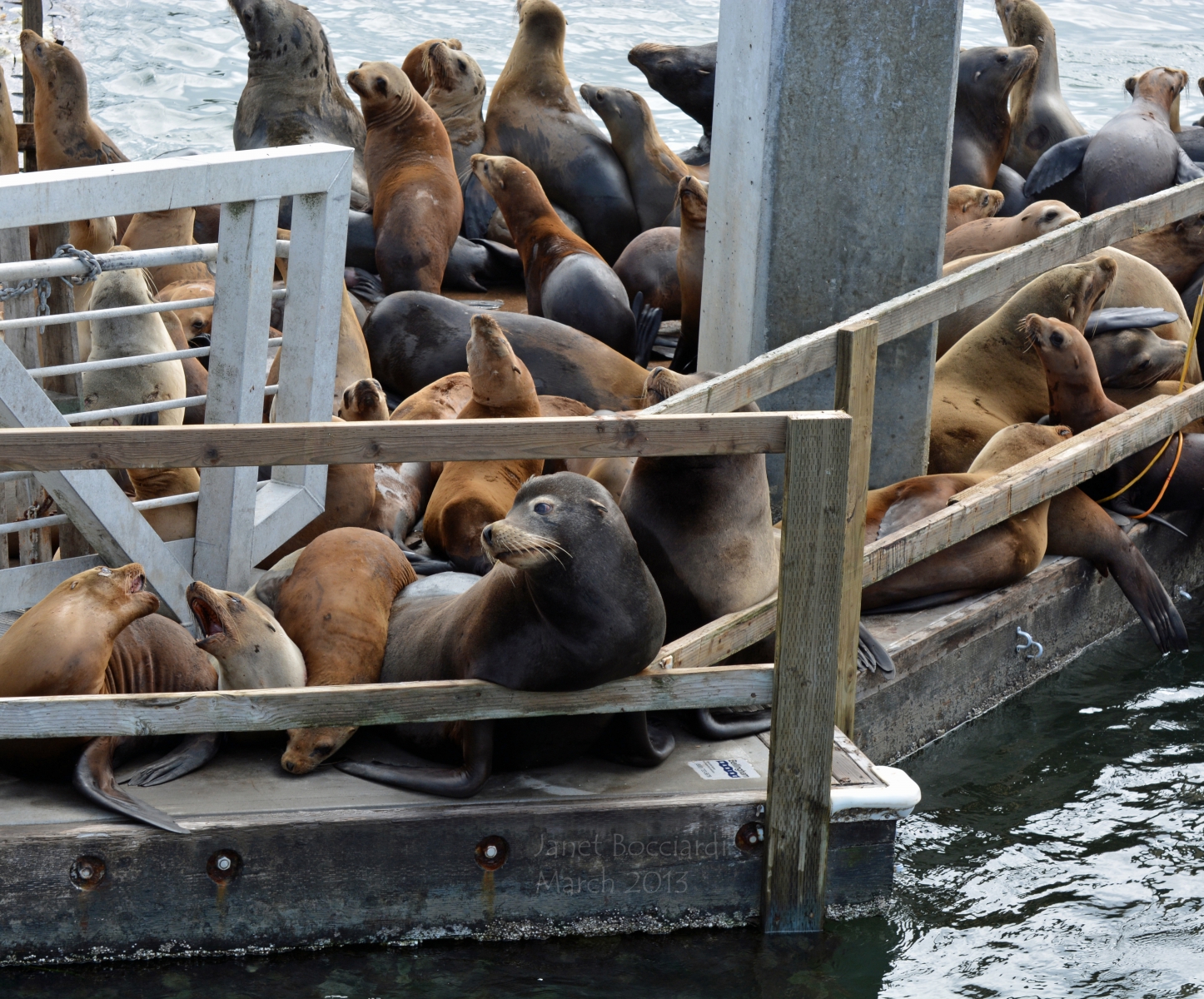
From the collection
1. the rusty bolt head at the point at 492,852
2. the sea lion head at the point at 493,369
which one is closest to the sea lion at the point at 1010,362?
the sea lion head at the point at 493,369

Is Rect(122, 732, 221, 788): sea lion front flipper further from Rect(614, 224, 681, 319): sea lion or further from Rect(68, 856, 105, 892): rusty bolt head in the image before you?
Rect(614, 224, 681, 319): sea lion

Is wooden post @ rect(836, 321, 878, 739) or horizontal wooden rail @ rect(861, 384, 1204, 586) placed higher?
wooden post @ rect(836, 321, 878, 739)

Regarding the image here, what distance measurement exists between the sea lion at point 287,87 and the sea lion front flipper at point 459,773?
5.45m

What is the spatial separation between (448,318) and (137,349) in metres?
1.82

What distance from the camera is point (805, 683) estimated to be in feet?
9.18

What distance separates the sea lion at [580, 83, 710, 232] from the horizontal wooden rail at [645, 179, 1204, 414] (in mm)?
3305

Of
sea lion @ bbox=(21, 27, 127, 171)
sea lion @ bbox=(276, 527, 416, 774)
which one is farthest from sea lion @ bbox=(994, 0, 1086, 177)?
sea lion @ bbox=(276, 527, 416, 774)

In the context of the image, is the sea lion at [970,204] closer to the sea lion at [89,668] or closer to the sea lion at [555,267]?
the sea lion at [555,267]

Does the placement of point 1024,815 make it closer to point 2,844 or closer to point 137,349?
point 2,844

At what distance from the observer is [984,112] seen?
8.11 meters

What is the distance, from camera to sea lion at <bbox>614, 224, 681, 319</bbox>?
6.64 meters

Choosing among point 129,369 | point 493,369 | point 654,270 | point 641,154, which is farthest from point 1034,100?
point 129,369

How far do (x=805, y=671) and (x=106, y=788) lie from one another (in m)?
1.39

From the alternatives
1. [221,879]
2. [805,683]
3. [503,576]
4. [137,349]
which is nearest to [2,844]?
[221,879]
